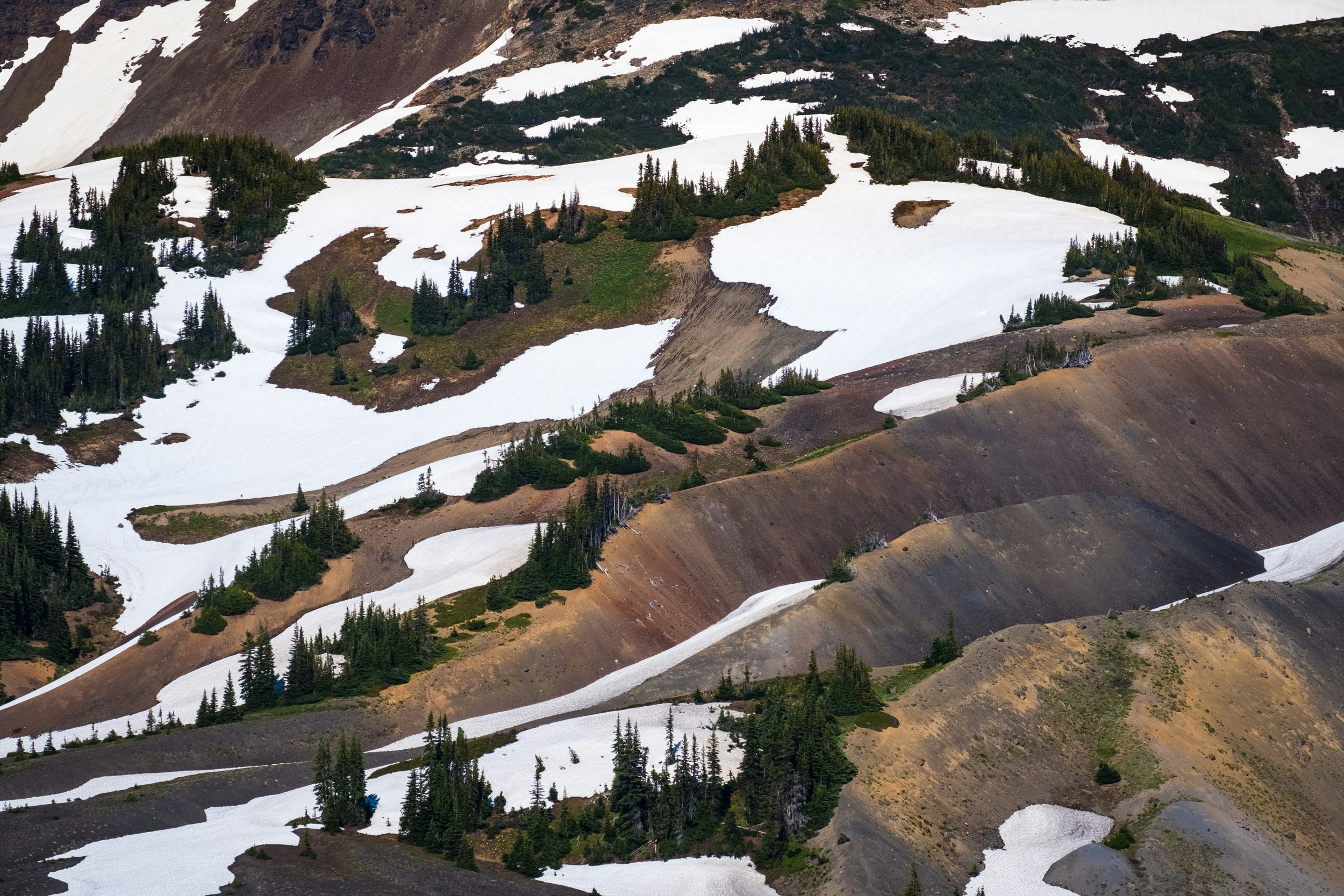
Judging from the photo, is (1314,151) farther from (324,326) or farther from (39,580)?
(39,580)

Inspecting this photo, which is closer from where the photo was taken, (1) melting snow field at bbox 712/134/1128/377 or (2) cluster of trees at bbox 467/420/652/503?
(2) cluster of trees at bbox 467/420/652/503

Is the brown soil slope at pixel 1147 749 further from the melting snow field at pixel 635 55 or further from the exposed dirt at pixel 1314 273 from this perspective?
the melting snow field at pixel 635 55

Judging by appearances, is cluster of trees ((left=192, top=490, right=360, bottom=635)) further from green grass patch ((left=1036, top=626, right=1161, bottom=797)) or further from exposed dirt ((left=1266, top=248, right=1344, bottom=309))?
exposed dirt ((left=1266, top=248, right=1344, bottom=309))

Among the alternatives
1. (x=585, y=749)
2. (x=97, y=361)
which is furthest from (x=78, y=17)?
(x=585, y=749)

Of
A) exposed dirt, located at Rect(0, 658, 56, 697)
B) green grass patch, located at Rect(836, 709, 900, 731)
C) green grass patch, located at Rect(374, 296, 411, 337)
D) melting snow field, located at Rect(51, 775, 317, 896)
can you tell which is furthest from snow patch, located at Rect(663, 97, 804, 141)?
melting snow field, located at Rect(51, 775, 317, 896)

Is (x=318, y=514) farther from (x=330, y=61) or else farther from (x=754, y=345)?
(x=330, y=61)

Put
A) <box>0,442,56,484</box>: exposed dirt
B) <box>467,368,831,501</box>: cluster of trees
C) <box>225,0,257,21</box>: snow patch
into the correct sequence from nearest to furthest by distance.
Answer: <box>467,368,831,501</box>: cluster of trees
<box>0,442,56,484</box>: exposed dirt
<box>225,0,257,21</box>: snow patch

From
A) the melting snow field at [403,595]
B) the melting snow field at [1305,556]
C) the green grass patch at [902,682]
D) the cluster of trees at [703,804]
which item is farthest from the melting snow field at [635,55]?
the cluster of trees at [703,804]

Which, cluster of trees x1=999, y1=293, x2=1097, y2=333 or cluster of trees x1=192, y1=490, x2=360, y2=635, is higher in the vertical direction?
cluster of trees x1=999, y1=293, x2=1097, y2=333
